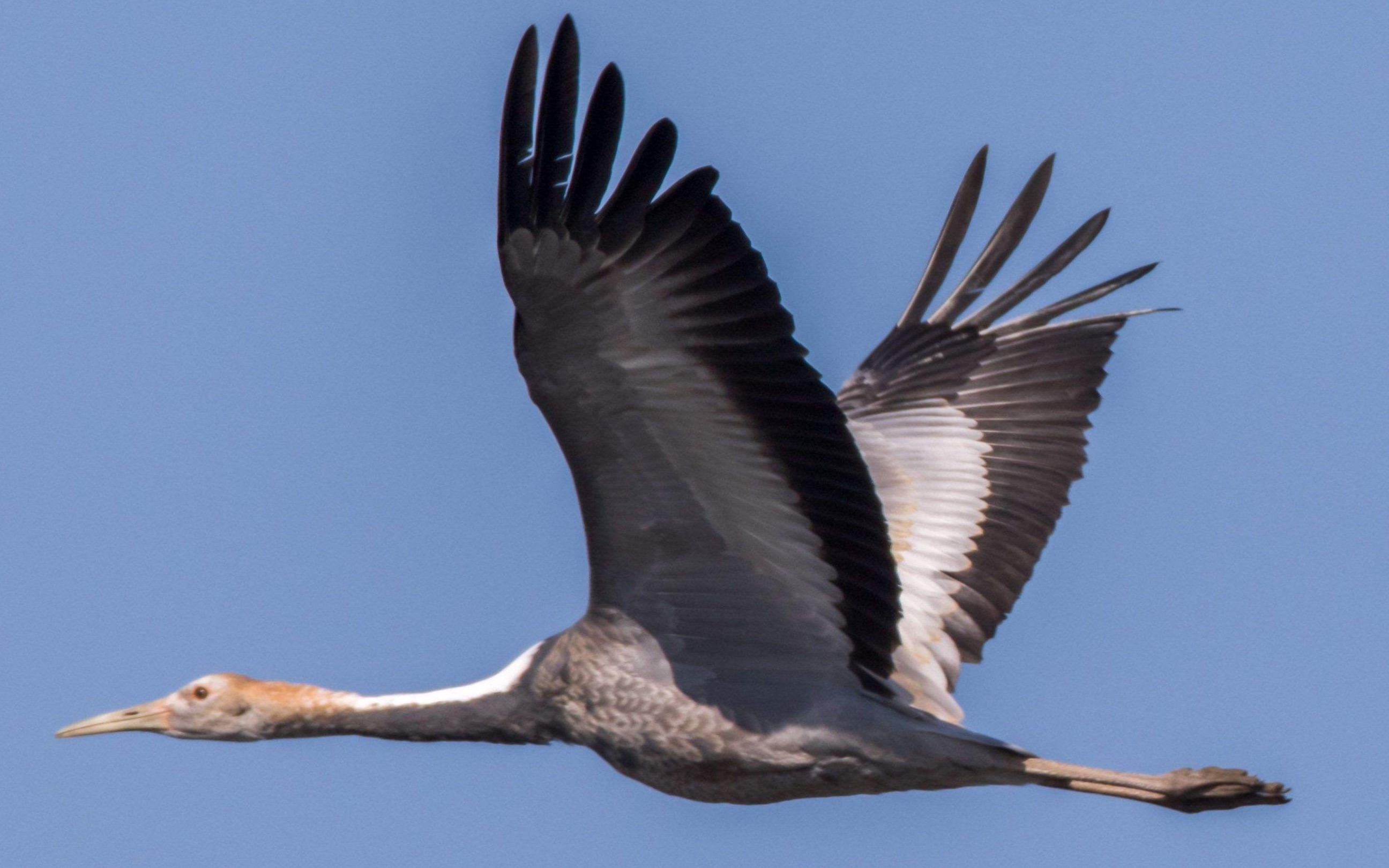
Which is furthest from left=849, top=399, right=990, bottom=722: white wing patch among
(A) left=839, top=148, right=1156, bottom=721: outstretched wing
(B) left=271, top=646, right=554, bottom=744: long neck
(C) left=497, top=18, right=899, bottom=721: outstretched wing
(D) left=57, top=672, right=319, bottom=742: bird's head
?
(D) left=57, top=672, right=319, bottom=742: bird's head

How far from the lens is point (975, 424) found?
32.1 ft

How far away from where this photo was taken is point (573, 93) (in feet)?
20.1

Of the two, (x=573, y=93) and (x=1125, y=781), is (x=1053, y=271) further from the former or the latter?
(x=573, y=93)

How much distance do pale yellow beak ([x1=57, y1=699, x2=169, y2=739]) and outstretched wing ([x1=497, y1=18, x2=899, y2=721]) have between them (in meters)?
2.30

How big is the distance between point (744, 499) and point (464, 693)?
66.5 inches

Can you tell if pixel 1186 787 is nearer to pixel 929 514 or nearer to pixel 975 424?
pixel 929 514

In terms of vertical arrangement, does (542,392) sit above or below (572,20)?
below

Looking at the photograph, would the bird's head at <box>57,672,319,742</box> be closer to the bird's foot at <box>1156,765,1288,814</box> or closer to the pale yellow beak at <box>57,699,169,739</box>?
the pale yellow beak at <box>57,699,169,739</box>

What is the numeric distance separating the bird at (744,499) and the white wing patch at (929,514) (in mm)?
14

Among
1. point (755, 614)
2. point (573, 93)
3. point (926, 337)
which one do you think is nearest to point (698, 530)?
point (755, 614)

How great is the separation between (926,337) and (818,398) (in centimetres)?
351

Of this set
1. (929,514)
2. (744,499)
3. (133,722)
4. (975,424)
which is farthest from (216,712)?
(975,424)

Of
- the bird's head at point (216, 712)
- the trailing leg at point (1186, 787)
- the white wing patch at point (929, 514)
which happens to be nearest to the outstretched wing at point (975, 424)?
the white wing patch at point (929, 514)

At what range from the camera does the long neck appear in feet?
26.1
